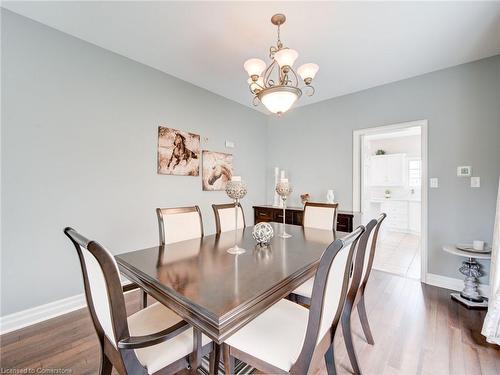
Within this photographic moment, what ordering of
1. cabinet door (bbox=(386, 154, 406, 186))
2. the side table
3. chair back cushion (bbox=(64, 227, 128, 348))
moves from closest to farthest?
chair back cushion (bbox=(64, 227, 128, 348)), the side table, cabinet door (bbox=(386, 154, 406, 186))

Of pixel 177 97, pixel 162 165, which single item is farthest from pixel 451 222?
pixel 177 97

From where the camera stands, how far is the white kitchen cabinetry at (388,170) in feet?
18.6

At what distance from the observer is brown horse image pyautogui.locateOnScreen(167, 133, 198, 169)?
297cm

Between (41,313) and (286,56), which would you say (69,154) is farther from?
(286,56)

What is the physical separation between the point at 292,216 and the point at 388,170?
12.5 feet

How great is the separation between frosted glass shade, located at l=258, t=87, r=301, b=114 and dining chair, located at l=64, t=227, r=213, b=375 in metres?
1.50

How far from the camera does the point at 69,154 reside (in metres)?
2.15

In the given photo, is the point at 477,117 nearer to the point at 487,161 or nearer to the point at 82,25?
the point at 487,161

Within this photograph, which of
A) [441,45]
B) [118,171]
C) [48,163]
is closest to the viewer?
[48,163]

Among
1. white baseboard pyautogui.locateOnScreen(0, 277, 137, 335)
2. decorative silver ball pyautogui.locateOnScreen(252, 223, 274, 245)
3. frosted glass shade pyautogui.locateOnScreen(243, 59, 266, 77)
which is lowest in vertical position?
white baseboard pyautogui.locateOnScreen(0, 277, 137, 335)

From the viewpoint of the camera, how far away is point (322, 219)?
249cm

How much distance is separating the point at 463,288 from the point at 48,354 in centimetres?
396

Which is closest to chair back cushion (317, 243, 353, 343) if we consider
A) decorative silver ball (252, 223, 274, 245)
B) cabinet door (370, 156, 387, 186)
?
decorative silver ball (252, 223, 274, 245)

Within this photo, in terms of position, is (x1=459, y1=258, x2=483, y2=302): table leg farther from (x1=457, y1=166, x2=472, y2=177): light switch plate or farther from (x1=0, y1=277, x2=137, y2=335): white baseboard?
(x1=0, y1=277, x2=137, y2=335): white baseboard
